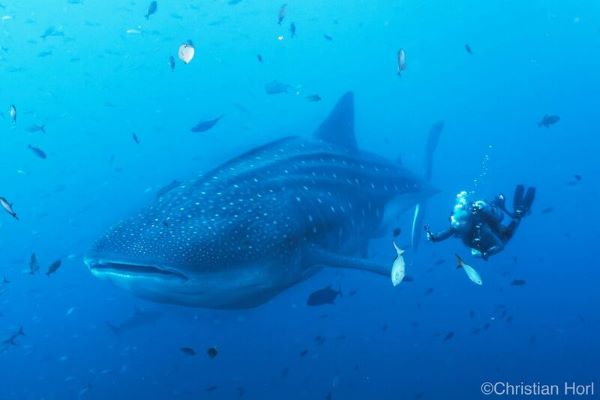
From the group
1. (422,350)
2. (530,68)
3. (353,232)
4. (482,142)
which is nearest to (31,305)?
(422,350)

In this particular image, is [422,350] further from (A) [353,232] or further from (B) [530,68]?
(B) [530,68]

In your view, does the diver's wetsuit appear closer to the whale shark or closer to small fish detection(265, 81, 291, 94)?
the whale shark

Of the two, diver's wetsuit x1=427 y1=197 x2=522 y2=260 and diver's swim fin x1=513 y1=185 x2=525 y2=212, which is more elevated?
diver's swim fin x1=513 y1=185 x2=525 y2=212

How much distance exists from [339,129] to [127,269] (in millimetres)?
4967

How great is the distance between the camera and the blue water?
14656mm

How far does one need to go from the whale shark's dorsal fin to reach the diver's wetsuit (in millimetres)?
2590

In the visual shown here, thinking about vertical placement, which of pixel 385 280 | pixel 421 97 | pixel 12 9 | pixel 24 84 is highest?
pixel 12 9

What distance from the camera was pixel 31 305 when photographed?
28234mm

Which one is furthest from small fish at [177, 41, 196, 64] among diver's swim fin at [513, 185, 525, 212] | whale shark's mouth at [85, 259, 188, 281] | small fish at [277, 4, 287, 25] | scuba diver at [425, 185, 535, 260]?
diver's swim fin at [513, 185, 525, 212]

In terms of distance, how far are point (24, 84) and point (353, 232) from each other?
6689 inches

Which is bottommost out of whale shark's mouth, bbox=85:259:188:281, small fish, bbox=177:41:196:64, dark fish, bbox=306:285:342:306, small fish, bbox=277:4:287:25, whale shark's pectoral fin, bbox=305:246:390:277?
dark fish, bbox=306:285:342:306

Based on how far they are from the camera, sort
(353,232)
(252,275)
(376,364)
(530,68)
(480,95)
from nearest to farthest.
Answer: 1. (252,275)
2. (353,232)
3. (376,364)
4. (480,95)
5. (530,68)

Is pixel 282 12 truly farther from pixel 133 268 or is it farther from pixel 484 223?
pixel 133 268

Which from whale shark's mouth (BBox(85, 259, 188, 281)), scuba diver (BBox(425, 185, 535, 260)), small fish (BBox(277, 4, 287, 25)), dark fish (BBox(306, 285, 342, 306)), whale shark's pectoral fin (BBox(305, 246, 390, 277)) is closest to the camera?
whale shark's mouth (BBox(85, 259, 188, 281))
